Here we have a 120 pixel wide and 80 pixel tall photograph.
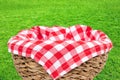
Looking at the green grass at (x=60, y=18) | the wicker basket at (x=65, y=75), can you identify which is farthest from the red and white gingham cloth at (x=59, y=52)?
the green grass at (x=60, y=18)

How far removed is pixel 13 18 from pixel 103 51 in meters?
5.26

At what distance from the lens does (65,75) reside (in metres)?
2.45

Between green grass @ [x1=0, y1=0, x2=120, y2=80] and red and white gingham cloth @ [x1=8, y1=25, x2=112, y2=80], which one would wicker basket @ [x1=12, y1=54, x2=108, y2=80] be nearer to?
red and white gingham cloth @ [x1=8, y1=25, x2=112, y2=80]

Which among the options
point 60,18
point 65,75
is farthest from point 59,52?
point 60,18

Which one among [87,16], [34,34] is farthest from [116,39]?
[34,34]

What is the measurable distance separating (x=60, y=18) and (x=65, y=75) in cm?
500

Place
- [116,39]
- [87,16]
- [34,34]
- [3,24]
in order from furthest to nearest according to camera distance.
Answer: [87,16], [3,24], [116,39], [34,34]

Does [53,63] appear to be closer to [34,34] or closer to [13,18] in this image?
[34,34]

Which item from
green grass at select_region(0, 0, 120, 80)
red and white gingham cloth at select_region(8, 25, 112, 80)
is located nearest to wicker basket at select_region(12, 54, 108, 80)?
red and white gingham cloth at select_region(8, 25, 112, 80)

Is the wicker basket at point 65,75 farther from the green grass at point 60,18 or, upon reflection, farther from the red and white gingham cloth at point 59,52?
the green grass at point 60,18

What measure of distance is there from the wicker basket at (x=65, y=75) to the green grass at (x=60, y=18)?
185 centimetres

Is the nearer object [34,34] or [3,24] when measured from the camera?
[34,34]

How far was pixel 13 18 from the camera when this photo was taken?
7605 mm

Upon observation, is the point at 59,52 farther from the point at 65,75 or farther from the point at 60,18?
the point at 60,18
